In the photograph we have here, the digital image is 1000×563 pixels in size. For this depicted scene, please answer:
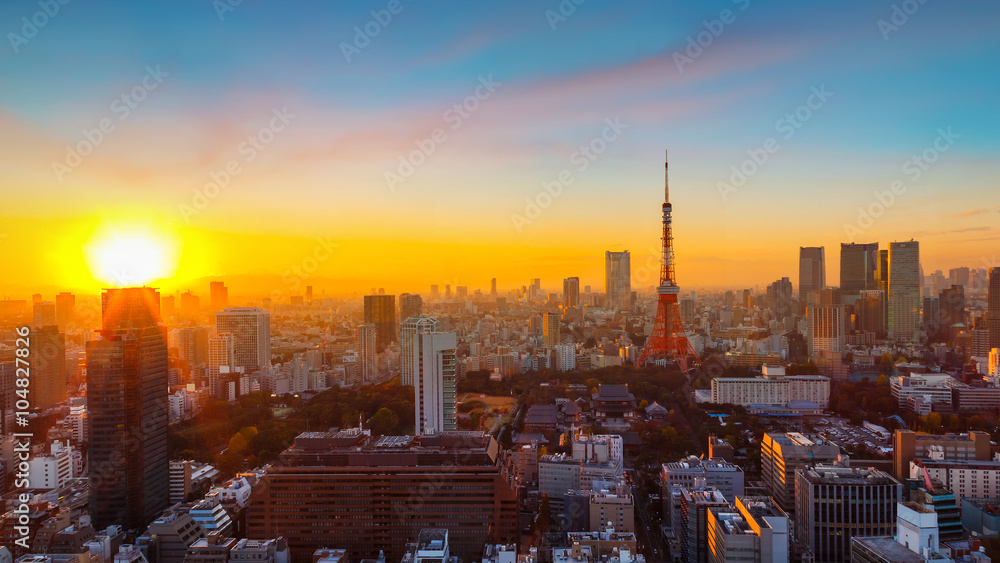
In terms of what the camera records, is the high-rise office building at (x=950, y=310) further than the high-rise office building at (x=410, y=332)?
Yes

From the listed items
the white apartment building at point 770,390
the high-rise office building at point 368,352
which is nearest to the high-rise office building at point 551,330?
the high-rise office building at point 368,352

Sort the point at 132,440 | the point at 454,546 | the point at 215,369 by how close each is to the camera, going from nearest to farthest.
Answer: the point at 454,546 → the point at 132,440 → the point at 215,369

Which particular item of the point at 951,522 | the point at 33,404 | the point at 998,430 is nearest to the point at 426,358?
the point at 33,404

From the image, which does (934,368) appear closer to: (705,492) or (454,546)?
(705,492)

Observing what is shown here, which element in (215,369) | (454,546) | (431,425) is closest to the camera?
(454,546)

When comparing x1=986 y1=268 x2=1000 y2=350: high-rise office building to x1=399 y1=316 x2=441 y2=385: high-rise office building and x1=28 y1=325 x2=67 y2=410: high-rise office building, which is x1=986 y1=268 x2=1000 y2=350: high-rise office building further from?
x1=28 y1=325 x2=67 y2=410: high-rise office building

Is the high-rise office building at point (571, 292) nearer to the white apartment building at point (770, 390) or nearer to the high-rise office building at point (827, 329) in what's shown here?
the high-rise office building at point (827, 329)

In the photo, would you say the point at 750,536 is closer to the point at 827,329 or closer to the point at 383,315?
the point at 827,329

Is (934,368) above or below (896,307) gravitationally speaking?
below
